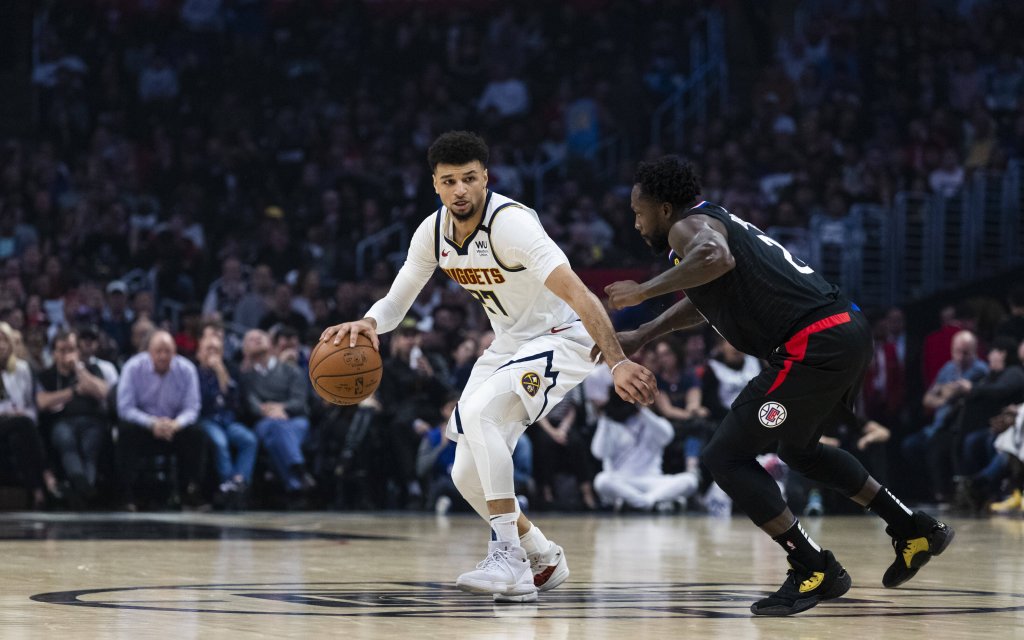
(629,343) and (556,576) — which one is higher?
(629,343)

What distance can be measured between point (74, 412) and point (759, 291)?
871 cm

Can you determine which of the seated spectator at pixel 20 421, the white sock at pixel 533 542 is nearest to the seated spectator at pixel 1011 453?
the white sock at pixel 533 542

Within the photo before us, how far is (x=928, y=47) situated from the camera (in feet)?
68.0

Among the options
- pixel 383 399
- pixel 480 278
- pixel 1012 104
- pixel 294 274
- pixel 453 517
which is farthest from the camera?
pixel 1012 104

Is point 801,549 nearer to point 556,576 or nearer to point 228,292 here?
point 556,576

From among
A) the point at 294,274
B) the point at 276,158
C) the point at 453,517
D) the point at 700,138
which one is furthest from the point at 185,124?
the point at 453,517

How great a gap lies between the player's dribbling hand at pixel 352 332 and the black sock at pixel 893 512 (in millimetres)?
2122

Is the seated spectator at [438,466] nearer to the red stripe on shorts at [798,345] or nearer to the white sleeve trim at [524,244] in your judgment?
the white sleeve trim at [524,244]

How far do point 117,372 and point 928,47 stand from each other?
1235 centimetres

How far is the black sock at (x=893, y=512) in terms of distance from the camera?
20.2 ft

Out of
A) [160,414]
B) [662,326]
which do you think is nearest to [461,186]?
[662,326]

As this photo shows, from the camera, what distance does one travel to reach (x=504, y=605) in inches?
226

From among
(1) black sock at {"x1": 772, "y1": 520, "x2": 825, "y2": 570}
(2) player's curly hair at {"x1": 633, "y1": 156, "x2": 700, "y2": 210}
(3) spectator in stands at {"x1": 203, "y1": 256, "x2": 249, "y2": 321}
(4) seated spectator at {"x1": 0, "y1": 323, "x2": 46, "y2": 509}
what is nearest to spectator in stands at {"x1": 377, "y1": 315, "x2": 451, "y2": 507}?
(3) spectator in stands at {"x1": 203, "y1": 256, "x2": 249, "y2": 321}

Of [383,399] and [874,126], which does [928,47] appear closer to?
[874,126]
